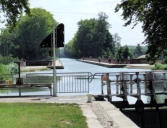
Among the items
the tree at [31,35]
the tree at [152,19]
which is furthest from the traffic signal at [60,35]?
the tree at [31,35]

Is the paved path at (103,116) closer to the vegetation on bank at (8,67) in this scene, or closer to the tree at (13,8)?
the tree at (13,8)

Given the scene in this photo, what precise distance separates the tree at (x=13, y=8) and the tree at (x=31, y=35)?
62.7 metres

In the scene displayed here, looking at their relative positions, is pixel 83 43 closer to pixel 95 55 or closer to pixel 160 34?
pixel 95 55

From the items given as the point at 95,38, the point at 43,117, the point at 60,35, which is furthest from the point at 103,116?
the point at 95,38

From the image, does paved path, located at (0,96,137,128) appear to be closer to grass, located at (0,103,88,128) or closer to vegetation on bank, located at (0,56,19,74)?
grass, located at (0,103,88,128)

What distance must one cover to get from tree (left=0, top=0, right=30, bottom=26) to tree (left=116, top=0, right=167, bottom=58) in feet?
23.8

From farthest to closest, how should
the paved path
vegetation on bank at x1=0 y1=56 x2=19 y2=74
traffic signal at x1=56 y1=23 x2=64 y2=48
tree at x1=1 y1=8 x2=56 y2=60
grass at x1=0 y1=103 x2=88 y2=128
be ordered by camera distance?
tree at x1=1 y1=8 x2=56 y2=60, vegetation on bank at x1=0 y1=56 x2=19 y2=74, traffic signal at x1=56 y1=23 x2=64 y2=48, the paved path, grass at x1=0 y1=103 x2=88 y2=128

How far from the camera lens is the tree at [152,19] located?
16.4 meters

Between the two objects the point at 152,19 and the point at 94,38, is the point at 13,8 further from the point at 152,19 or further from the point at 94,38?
the point at 94,38

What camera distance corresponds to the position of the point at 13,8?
14.8 m

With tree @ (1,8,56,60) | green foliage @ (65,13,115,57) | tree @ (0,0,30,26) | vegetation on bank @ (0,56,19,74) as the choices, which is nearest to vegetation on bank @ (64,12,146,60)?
green foliage @ (65,13,115,57)

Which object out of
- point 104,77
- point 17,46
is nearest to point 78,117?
point 104,77

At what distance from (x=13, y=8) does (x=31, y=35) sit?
6873cm

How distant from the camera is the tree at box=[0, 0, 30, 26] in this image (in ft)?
48.0
